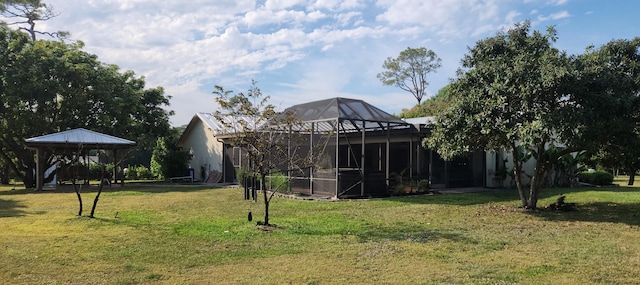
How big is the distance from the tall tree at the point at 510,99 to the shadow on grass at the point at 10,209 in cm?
1091

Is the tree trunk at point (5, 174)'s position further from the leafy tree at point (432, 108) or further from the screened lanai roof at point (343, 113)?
the leafy tree at point (432, 108)

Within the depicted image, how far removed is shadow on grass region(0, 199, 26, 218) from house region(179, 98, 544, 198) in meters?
7.41

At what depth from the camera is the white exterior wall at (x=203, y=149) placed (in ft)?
85.4

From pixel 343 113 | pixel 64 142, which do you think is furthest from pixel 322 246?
pixel 64 142

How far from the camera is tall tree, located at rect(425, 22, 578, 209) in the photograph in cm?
986

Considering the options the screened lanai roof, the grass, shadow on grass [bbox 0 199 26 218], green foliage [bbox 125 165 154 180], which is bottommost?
the grass

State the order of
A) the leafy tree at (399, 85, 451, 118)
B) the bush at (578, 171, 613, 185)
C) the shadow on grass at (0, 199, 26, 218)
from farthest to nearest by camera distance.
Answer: the bush at (578, 171, 613, 185) < the leafy tree at (399, 85, 451, 118) < the shadow on grass at (0, 199, 26, 218)

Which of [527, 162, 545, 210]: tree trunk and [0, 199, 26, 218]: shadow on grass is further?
[527, 162, 545, 210]: tree trunk

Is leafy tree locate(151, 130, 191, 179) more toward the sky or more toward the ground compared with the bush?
more toward the sky

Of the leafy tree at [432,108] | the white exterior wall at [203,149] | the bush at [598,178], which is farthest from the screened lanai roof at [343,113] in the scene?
the bush at [598,178]

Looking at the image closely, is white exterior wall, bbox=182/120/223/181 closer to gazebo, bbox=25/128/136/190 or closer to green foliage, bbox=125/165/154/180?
green foliage, bbox=125/165/154/180

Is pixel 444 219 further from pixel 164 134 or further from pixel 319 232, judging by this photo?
pixel 164 134

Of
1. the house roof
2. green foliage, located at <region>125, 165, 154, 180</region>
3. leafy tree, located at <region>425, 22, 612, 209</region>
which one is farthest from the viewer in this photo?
green foliage, located at <region>125, 165, 154, 180</region>

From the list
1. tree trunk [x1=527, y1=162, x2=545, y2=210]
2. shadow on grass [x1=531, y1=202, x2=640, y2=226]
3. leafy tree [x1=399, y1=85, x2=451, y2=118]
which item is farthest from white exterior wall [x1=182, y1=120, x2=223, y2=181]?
shadow on grass [x1=531, y1=202, x2=640, y2=226]
